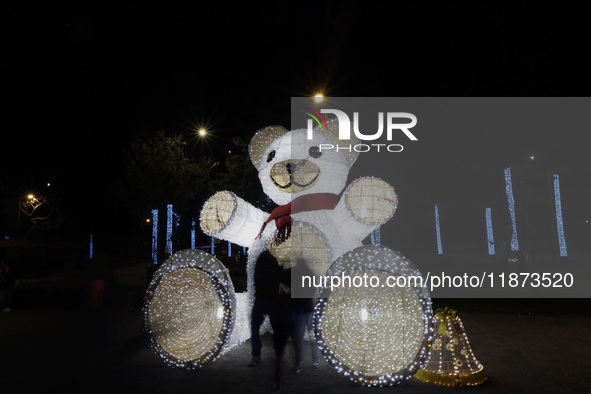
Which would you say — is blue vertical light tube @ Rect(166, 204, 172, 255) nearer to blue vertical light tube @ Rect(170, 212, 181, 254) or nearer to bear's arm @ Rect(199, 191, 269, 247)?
blue vertical light tube @ Rect(170, 212, 181, 254)

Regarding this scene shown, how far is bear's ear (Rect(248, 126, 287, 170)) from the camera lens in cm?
480

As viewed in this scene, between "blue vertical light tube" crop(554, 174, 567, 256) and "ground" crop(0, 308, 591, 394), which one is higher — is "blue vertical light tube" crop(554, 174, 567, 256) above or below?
above

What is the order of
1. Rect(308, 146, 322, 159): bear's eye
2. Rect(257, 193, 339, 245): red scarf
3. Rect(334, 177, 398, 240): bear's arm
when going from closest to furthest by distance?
Rect(334, 177, 398, 240): bear's arm < Rect(257, 193, 339, 245): red scarf < Rect(308, 146, 322, 159): bear's eye

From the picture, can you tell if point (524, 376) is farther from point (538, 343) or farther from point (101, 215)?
point (101, 215)

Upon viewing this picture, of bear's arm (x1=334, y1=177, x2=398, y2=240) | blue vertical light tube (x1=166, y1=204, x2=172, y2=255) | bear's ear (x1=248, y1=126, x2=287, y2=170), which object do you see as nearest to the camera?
bear's arm (x1=334, y1=177, x2=398, y2=240)

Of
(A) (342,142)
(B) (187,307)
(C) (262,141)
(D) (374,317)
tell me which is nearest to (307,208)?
(A) (342,142)

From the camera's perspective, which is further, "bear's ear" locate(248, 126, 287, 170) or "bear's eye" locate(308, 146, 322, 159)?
"bear's ear" locate(248, 126, 287, 170)

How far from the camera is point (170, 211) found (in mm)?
12234

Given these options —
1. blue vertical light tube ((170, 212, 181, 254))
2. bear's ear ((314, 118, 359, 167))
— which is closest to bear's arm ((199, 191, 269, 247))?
bear's ear ((314, 118, 359, 167))

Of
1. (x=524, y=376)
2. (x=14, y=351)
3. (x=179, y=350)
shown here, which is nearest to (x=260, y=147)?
(x=179, y=350)

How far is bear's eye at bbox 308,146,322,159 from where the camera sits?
4227 mm

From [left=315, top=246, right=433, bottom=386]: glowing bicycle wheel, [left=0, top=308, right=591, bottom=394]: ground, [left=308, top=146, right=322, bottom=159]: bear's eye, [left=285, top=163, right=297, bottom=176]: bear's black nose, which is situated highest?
[left=308, top=146, right=322, bottom=159]: bear's eye

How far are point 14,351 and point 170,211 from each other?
7.31 metres

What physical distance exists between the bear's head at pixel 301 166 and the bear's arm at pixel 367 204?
369mm
